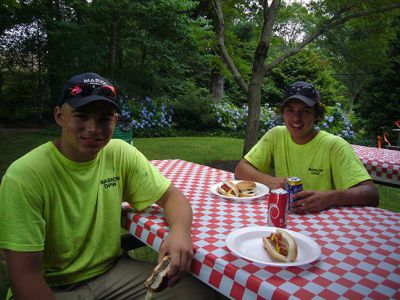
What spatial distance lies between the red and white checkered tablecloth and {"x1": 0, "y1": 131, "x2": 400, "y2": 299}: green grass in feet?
12.9

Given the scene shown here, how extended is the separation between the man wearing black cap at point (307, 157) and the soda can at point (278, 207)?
2.05ft

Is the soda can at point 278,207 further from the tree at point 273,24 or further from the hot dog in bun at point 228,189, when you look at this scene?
the tree at point 273,24

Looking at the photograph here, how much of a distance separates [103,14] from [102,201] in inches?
344

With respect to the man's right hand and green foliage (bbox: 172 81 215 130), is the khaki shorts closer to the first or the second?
the man's right hand

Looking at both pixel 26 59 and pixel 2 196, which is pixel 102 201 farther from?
pixel 26 59

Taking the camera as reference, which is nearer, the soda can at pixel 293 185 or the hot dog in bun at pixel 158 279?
the hot dog in bun at pixel 158 279

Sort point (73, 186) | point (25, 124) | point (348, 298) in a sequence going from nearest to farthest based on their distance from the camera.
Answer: point (348, 298) < point (73, 186) < point (25, 124)

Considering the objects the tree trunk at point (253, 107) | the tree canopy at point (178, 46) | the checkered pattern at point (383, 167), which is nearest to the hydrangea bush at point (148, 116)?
the tree canopy at point (178, 46)

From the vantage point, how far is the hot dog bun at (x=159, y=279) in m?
1.42

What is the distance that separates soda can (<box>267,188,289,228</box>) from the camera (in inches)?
65.5

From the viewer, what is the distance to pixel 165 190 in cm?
200

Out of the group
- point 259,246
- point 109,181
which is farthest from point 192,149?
point 259,246

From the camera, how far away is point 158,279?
56.1 inches

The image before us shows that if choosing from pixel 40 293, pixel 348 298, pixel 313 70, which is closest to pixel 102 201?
pixel 40 293
